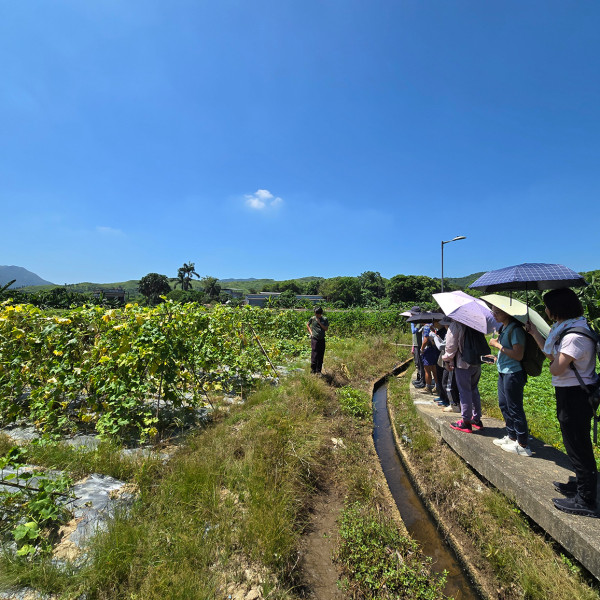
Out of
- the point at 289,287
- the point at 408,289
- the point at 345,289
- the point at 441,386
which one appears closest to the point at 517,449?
the point at 441,386

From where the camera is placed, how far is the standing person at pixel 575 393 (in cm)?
266

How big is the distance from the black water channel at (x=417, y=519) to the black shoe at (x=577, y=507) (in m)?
1.28

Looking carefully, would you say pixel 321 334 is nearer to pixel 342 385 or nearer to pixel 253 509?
pixel 342 385

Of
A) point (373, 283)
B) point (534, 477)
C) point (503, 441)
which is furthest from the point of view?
point (373, 283)

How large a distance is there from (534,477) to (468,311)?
206 cm

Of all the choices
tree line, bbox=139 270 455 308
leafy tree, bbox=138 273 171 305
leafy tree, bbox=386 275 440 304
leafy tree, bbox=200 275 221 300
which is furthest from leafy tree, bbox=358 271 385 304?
leafy tree, bbox=138 273 171 305

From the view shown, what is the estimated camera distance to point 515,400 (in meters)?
3.70

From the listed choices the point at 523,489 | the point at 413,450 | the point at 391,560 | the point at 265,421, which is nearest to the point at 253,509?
the point at 391,560

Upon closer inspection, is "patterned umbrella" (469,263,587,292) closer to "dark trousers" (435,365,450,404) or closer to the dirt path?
"dark trousers" (435,365,450,404)

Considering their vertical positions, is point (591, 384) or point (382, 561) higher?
point (591, 384)

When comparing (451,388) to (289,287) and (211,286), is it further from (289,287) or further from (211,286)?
(289,287)

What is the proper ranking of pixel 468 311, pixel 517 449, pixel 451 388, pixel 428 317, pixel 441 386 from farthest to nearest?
pixel 428 317 < pixel 441 386 < pixel 451 388 < pixel 468 311 < pixel 517 449

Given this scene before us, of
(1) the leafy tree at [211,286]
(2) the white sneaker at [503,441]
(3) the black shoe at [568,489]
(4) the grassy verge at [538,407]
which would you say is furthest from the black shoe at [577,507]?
(1) the leafy tree at [211,286]

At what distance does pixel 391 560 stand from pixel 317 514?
1041 mm
